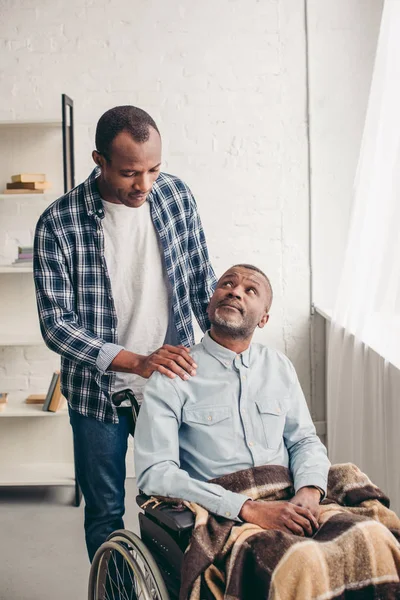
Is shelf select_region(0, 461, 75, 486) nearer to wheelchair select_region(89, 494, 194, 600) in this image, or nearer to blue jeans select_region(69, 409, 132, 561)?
blue jeans select_region(69, 409, 132, 561)

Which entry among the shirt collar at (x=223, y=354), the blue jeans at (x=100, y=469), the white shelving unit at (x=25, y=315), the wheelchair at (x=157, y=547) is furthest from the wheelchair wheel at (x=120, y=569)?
the white shelving unit at (x=25, y=315)

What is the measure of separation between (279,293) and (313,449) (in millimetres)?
2029

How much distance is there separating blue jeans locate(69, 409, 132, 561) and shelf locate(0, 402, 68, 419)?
142cm

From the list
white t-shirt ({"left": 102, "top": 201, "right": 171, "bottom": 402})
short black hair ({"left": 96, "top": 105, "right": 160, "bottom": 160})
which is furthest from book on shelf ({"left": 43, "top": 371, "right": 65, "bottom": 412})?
short black hair ({"left": 96, "top": 105, "right": 160, "bottom": 160})

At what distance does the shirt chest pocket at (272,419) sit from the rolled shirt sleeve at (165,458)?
22 cm

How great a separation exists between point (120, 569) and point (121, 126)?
1192mm

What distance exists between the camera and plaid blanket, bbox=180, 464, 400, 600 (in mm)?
1471

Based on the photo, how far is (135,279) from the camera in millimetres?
2172

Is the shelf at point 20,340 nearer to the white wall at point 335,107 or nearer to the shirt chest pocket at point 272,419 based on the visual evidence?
the white wall at point 335,107

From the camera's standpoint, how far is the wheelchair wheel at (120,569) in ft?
5.80

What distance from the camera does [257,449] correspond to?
191cm

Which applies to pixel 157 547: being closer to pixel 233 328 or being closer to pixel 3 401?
pixel 233 328

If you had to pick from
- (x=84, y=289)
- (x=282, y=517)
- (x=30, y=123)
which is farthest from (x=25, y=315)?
(x=282, y=517)

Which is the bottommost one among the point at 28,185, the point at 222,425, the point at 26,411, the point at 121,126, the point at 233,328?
the point at 26,411
